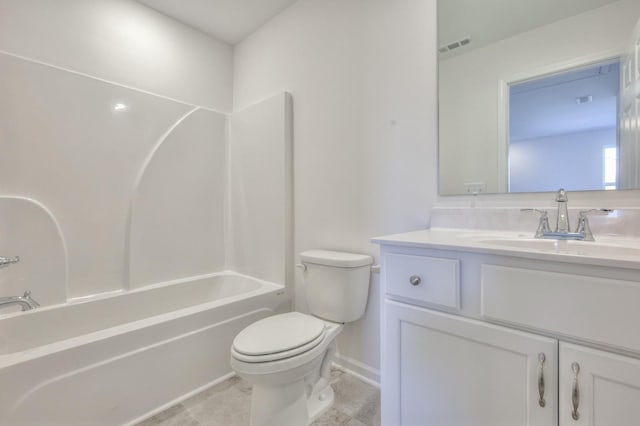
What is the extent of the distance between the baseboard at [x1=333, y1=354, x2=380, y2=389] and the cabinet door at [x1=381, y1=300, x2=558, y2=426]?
635mm

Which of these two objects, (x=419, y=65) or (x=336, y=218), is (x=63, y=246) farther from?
(x=419, y=65)

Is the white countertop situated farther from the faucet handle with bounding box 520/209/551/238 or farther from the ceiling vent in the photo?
the ceiling vent

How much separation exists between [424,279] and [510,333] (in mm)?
267

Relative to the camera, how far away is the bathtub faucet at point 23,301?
148 centimetres

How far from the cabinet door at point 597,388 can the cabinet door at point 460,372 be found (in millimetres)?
25

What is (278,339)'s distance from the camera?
1.23 meters

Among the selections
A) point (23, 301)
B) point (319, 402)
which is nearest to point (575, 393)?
point (319, 402)

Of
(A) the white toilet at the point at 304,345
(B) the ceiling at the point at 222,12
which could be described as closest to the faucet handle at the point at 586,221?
(A) the white toilet at the point at 304,345

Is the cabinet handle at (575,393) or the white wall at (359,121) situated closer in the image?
A: the cabinet handle at (575,393)

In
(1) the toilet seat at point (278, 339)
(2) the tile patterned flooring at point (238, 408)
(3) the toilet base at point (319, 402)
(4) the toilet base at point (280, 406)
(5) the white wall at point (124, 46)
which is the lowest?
(2) the tile patterned flooring at point (238, 408)

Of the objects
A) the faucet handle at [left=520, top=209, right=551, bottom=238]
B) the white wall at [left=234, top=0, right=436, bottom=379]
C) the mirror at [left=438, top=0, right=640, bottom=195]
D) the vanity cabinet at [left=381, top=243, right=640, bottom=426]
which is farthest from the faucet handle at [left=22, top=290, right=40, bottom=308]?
the faucet handle at [left=520, top=209, right=551, bottom=238]

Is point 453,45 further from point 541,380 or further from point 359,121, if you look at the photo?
point 541,380

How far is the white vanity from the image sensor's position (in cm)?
68

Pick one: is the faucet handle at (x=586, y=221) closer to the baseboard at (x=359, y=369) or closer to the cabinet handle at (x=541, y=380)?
the cabinet handle at (x=541, y=380)
